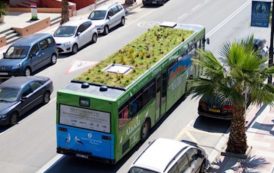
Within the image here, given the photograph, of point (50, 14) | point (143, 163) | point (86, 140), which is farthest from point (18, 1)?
point (143, 163)

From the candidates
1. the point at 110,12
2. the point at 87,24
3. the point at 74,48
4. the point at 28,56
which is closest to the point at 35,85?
the point at 28,56

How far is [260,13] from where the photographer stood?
25.2 meters

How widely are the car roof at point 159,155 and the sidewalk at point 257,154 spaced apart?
236 cm

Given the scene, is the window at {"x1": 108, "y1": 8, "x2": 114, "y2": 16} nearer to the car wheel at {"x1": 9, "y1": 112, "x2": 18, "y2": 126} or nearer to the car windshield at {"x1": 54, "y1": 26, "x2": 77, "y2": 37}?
the car windshield at {"x1": 54, "y1": 26, "x2": 77, "y2": 37}

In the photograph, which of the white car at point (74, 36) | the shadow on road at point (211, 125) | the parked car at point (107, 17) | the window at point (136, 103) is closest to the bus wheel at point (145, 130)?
the window at point (136, 103)

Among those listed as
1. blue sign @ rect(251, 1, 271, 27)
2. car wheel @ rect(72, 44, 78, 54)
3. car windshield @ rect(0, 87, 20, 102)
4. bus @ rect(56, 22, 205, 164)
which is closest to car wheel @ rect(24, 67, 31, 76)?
car wheel @ rect(72, 44, 78, 54)

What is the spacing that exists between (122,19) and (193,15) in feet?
18.9

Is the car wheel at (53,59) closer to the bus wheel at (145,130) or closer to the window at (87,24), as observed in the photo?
the window at (87,24)

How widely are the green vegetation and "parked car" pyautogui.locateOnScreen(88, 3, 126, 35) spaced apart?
11.5 meters

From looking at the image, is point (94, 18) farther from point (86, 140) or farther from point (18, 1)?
point (86, 140)

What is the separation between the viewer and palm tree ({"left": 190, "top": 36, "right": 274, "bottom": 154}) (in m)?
18.4

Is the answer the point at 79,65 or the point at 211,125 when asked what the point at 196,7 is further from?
the point at 211,125

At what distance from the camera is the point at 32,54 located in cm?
3006

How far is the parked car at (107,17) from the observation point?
124 ft
